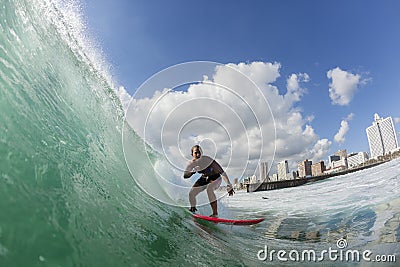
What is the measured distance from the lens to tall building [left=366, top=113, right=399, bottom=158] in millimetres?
30547

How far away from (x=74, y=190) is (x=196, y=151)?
7.21ft

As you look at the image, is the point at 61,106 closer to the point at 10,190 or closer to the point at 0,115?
the point at 0,115

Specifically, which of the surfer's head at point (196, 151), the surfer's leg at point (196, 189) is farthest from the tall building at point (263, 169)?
the surfer's leg at point (196, 189)

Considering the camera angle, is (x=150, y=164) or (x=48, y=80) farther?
(x=150, y=164)

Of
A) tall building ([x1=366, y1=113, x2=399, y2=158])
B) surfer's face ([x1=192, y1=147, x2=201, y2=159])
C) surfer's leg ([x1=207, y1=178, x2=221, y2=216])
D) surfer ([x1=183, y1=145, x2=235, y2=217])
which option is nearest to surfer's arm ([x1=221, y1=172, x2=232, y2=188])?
surfer ([x1=183, y1=145, x2=235, y2=217])

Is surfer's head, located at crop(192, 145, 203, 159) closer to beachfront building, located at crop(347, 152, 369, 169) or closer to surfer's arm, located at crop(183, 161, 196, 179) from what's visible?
surfer's arm, located at crop(183, 161, 196, 179)

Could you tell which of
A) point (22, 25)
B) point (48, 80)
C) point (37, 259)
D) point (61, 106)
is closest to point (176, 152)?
point (61, 106)

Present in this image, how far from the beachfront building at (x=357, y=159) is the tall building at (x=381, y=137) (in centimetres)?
121

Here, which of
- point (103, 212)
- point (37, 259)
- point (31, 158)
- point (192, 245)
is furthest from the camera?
point (192, 245)

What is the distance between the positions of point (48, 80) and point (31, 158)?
197 cm

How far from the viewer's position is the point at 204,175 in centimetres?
532

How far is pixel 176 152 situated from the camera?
Answer: 4.56 metres

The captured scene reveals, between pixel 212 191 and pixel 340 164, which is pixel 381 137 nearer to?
pixel 340 164

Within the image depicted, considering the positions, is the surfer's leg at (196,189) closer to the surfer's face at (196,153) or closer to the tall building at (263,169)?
the surfer's face at (196,153)
